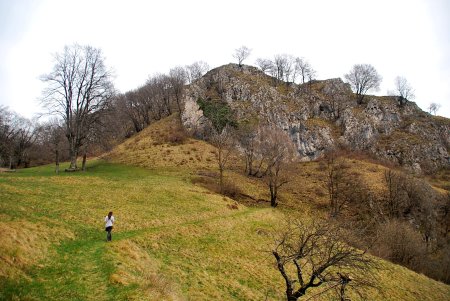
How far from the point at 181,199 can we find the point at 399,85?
9486 cm

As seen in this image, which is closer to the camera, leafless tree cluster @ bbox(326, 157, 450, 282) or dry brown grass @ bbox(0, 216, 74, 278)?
dry brown grass @ bbox(0, 216, 74, 278)

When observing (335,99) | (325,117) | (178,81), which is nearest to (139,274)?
(325,117)

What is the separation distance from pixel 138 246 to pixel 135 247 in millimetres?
640

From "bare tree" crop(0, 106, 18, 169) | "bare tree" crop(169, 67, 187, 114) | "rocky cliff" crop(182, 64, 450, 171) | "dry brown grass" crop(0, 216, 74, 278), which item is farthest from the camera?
"bare tree" crop(169, 67, 187, 114)

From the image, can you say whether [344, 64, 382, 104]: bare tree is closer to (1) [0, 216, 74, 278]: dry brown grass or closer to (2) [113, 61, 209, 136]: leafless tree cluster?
(2) [113, 61, 209, 136]: leafless tree cluster

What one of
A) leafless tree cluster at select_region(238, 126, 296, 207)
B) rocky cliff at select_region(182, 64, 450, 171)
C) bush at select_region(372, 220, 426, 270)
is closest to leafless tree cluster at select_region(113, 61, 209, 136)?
rocky cliff at select_region(182, 64, 450, 171)

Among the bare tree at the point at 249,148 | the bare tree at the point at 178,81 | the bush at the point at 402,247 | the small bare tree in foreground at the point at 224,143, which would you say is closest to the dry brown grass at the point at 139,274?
the bush at the point at 402,247

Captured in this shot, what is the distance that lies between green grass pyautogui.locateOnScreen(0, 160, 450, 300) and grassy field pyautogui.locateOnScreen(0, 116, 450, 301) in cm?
8

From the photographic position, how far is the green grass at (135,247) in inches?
545

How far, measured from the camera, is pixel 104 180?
38.9m

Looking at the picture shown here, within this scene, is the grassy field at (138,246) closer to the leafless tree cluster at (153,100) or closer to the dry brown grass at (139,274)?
the dry brown grass at (139,274)

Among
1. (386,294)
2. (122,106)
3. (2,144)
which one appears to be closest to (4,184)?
(386,294)

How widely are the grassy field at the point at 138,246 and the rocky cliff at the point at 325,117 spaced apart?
127ft

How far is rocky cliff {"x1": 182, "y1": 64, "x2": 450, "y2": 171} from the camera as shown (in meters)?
76.8
